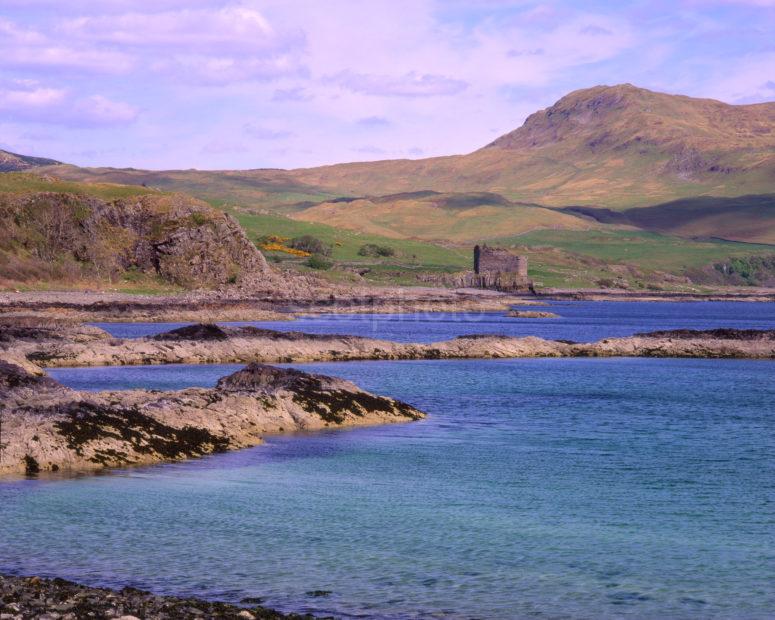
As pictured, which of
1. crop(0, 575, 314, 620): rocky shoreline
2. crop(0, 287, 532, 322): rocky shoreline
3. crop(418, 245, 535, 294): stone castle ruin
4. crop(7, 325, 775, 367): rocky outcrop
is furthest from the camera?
crop(418, 245, 535, 294): stone castle ruin

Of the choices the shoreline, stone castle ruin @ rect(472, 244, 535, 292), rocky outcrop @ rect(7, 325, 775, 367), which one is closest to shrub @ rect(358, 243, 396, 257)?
stone castle ruin @ rect(472, 244, 535, 292)

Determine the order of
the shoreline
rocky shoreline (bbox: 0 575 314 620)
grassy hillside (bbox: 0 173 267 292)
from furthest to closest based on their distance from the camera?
grassy hillside (bbox: 0 173 267 292), the shoreline, rocky shoreline (bbox: 0 575 314 620)

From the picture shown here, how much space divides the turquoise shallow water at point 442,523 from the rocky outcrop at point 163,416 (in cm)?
86

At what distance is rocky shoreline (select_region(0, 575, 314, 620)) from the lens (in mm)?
12523

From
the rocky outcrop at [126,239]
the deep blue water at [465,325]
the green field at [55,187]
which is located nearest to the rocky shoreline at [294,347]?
the deep blue water at [465,325]

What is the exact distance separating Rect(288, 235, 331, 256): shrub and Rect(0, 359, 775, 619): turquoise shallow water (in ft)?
478

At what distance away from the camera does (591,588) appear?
14742 mm

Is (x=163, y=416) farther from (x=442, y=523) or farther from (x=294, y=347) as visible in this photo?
(x=294, y=347)

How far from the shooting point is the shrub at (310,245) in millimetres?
176875

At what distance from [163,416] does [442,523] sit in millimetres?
8794

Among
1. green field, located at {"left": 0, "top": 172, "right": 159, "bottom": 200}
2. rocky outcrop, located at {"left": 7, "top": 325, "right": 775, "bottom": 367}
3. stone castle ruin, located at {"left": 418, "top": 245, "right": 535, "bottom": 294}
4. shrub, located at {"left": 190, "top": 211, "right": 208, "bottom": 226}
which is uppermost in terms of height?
green field, located at {"left": 0, "top": 172, "right": 159, "bottom": 200}

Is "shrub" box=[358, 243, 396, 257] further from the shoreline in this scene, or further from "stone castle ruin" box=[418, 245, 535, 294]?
the shoreline

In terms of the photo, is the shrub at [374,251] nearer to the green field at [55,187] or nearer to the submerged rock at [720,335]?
the green field at [55,187]

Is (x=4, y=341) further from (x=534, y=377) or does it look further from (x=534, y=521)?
(x=534, y=521)
